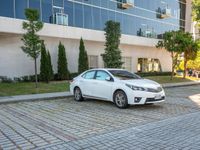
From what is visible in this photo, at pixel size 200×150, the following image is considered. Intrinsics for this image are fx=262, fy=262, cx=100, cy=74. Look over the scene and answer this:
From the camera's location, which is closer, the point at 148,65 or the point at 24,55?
the point at 24,55

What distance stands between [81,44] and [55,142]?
18.4 m

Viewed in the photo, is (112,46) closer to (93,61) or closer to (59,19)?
(93,61)

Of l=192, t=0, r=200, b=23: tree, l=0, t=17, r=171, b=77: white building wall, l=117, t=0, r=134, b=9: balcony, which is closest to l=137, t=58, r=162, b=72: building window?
l=0, t=17, r=171, b=77: white building wall

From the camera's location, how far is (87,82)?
11617 mm

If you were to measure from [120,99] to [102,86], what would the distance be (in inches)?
43.0

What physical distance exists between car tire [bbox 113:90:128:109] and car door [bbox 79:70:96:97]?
1.53 meters

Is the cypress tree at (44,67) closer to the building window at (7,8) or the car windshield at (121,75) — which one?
the building window at (7,8)

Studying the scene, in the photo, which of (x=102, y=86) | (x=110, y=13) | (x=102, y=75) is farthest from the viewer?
(x=110, y=13)

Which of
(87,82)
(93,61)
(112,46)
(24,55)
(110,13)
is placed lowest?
(87,82)

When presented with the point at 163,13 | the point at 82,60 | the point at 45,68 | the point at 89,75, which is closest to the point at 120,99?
the point at 89,75

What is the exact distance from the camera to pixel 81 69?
926 inches

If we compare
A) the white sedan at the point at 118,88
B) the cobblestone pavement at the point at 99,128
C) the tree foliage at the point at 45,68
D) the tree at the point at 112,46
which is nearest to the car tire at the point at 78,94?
the white sedan at the point at 118,88

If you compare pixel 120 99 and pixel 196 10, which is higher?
pixel 196 10

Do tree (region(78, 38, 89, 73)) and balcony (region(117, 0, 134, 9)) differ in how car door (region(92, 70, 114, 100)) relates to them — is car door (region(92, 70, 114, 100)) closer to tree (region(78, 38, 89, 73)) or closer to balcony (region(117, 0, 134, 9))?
tree (region(78, 38, 89, 73))
